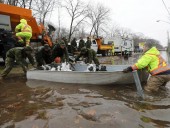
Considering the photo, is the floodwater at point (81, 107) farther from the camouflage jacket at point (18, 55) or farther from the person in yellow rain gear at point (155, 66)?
the camouflage jacket at point (18, 55)

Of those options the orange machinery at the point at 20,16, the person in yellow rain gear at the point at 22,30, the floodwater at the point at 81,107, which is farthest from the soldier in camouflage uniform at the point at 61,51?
the orange machinery at the point at 20,16

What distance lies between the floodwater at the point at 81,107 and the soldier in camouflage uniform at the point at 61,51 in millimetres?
2121

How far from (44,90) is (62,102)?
1449mm

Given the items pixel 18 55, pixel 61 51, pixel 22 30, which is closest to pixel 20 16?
pixel 22 30

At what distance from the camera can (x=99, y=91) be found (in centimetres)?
638

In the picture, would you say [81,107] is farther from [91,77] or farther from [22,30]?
[22,30]

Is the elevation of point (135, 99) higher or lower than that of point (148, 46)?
lower

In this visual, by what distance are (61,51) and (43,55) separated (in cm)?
74

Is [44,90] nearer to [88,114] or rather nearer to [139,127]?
[88,114]

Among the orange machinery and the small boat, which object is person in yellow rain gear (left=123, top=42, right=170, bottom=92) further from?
the orange machinery

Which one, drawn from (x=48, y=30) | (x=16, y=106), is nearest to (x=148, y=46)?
(x=16, y=106)

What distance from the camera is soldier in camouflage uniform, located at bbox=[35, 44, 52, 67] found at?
8749 millimetres

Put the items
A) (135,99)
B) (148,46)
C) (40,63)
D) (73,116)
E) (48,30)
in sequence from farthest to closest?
1. (48,30)
2. (40,63)
3. (148,46)
4. (135,99)
5. (73,116)

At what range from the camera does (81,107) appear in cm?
494
